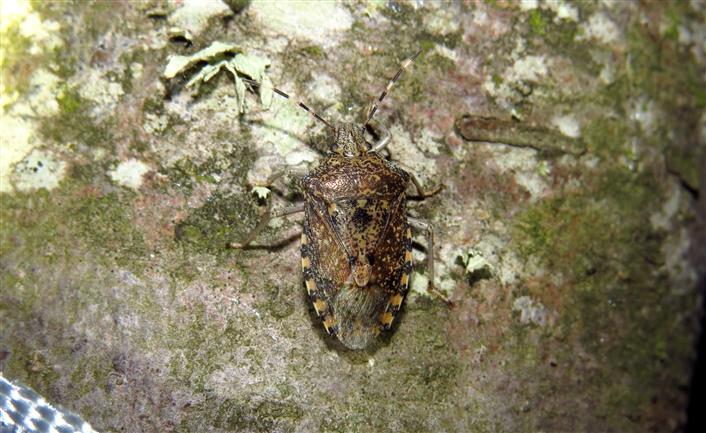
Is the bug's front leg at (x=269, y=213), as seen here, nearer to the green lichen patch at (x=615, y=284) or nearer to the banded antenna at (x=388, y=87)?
the banded antenna at (x=388, y=87)

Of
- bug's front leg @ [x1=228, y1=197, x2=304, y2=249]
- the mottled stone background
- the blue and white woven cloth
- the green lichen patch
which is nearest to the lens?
the blue and white woven cloth

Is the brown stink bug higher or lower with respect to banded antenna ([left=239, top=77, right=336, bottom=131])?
lower

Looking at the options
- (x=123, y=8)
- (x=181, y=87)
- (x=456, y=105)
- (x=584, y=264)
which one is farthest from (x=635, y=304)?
(x=123, y=8)

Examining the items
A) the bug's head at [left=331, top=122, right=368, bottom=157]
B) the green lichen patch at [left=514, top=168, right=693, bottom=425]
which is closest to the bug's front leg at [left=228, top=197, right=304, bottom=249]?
the bug's head at [left=331, top=122, right=368, bottom=157]

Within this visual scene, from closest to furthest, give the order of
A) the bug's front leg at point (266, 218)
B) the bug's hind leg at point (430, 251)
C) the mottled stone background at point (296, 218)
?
the mottled stone background at point (296, 218), the bug's front leg at point (266, 218), the bug's hind leg at point (430, 251)

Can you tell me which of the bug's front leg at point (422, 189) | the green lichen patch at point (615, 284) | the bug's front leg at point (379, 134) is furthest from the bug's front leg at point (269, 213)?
the green lichen patch at point (615, 284)

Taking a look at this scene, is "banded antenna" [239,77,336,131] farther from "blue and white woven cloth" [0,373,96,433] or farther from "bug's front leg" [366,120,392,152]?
"blue and white woven cloth" [0,373,96,433]

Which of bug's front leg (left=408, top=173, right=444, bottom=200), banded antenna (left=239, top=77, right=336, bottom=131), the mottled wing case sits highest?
banded antenna (left=239, top=77, right=336, bottom=131)
